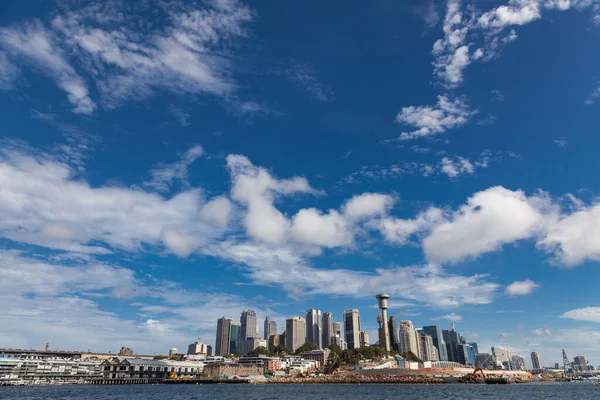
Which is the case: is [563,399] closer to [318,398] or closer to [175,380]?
[318,398]

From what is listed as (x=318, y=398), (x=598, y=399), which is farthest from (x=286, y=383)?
(x=598, y=399)

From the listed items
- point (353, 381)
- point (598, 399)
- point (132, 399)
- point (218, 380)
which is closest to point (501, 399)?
point (598, 399)

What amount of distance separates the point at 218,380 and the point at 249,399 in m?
106

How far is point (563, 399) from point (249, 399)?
70.6m

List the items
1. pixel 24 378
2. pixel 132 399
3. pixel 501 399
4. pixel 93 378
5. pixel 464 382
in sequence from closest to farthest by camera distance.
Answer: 1. pixel 501 399
2. pixel 132 399
3. pixel 24 378
4. pixel 464 382
5. pixel 93 378

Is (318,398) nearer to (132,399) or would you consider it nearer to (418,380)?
(132,399)

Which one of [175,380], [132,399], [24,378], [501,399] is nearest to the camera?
[501,399]

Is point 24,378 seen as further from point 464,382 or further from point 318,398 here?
point 464,382

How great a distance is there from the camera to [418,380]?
16750 cm

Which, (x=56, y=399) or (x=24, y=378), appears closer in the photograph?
(x=56, y=399)

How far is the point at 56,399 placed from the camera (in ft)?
299

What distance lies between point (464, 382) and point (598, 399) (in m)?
80.5

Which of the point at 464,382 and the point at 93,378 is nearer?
the point at 464,382

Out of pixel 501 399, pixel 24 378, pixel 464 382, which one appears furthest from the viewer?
pixel 464 382
